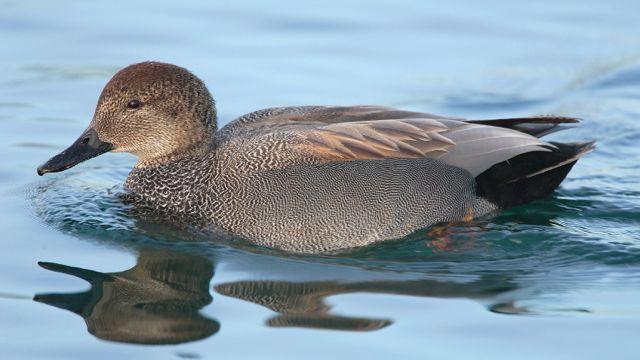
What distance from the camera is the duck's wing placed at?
803 cm

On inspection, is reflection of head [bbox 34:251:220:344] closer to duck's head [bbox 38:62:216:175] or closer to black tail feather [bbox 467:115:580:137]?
duck's head [bbox 38:62:216:175]

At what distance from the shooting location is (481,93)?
11625mm

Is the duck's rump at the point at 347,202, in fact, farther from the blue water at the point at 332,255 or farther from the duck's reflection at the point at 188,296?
the duck's reflection at the point at 188,296

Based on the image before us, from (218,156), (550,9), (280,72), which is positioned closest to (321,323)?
(218,156)

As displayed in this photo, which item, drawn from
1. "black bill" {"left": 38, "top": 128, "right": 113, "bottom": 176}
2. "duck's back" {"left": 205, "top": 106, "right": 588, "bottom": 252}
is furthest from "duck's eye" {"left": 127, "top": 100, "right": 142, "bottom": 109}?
"duck's back" {"left": 205, "top": 106, "right": 588, "bottom": 252}

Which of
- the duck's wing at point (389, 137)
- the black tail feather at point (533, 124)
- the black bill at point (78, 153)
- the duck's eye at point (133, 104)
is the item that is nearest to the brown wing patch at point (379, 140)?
the duck's wing at point (389, 137)

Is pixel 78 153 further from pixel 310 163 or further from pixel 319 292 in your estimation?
pixel 319 292

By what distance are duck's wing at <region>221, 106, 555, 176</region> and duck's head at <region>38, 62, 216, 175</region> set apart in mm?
283

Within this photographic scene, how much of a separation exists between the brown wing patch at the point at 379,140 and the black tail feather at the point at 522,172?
1.40 ft

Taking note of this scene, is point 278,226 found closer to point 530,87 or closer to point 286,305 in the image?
point 286,305

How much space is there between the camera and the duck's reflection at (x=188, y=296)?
659 cm

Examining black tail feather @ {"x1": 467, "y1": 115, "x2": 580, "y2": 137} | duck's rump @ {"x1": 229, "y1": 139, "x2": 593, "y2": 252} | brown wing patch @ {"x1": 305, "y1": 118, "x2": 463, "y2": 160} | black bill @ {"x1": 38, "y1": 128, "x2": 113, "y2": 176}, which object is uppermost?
black tail feather @ {"x1": 467, "y1": 115, "x2": 580, "y2": 137}

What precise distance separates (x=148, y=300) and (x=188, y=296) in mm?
231

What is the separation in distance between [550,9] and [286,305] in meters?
7.39
